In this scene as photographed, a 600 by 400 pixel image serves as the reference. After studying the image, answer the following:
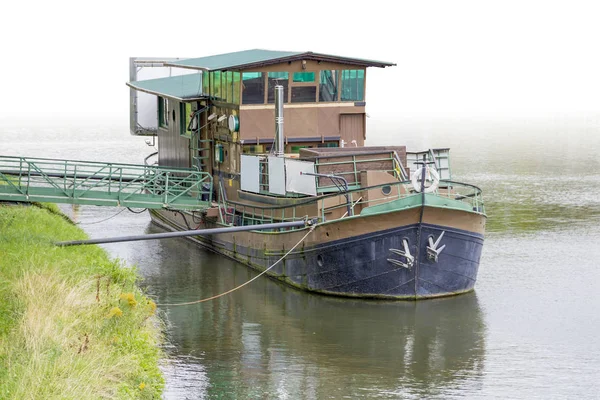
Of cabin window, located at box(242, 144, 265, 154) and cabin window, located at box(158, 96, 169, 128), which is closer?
cabin window, located at box(242, 144, 265, 154)

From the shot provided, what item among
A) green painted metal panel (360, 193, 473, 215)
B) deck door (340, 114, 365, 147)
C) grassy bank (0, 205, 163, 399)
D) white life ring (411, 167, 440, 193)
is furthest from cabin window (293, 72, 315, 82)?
grassy bank (0, 205, 163, 399)

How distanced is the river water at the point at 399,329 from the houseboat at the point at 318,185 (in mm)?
767

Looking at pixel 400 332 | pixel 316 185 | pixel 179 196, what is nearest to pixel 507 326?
pixel 400 332

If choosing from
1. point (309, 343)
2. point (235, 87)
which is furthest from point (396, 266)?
point (235, 87)

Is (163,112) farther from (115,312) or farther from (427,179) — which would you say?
(115,312)

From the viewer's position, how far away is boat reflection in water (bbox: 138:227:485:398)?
20.0 metres

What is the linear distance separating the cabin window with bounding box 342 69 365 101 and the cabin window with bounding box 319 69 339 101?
251 millimetres

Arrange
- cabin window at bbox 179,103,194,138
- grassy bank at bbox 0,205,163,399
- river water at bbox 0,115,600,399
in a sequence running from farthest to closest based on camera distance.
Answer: cabin window at bbox 179,103,194,138 → river water at bbox 0,115,600,399 → grassy bank at bbox 0,205,163,399

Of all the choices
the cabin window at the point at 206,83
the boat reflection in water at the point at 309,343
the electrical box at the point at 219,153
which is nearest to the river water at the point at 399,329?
the boat reflection in water at the point at 309,343

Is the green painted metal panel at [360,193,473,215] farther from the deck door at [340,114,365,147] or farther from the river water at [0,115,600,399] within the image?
the deck door at [340,114,365,147]

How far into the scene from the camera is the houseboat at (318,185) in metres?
25.5

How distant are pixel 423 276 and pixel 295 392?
7.18 m

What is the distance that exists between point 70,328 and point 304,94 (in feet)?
49.6

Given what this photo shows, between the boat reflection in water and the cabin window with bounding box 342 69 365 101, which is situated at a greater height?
the cabin window with bounding box 342 69 365 101
